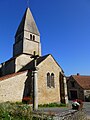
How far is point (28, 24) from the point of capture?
30062mm

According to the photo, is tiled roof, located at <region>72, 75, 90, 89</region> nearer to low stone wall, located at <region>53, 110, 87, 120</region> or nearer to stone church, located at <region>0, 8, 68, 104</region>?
stone church, located at <region>0, 8, 68, 104</region>

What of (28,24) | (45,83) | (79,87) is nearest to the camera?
(45,83)

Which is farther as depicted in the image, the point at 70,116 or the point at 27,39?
the point at 27,39

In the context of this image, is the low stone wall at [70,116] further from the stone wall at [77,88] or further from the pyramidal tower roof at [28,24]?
the stone wall at [77,88]

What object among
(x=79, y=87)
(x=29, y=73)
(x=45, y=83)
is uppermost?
(x=29, y=73)

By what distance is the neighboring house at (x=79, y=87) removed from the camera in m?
33.7

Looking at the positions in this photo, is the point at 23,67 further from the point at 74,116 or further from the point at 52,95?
the point at 74,116

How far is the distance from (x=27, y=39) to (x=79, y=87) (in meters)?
17.9

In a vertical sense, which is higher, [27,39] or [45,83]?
[27,39]

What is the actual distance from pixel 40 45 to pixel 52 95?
471 inches

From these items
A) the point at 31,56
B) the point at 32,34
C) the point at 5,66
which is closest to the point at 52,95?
the point at 31,56

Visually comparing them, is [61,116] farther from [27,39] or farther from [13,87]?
[27,39]

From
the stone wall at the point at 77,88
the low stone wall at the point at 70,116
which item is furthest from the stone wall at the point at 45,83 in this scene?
the stone wall at the point at 77,88

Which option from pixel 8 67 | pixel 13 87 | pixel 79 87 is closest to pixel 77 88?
pixel 79 87
